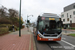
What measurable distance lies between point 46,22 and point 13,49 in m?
3.85

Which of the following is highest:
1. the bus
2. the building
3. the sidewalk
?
the building

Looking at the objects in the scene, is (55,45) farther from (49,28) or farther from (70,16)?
(70,16)

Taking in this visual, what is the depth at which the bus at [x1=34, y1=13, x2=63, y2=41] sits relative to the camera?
7.15 metres

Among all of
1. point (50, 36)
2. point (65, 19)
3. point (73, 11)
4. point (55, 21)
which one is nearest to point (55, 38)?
point (50, 36)

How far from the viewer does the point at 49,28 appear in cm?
734


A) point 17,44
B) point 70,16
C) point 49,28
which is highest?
point 70,16

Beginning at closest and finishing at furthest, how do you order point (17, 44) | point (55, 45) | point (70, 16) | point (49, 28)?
point (17, 44) < point (55, 45) < point (49, 28) < point (70, 16)

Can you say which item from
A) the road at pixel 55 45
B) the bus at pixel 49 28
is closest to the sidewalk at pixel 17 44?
the road at pixel 55 45

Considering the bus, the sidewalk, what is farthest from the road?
the sidewalk

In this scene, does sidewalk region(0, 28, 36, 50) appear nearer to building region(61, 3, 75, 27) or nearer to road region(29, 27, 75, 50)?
road region(29, 27, 75, 50)

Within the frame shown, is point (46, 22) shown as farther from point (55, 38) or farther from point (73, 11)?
point (73, 11)

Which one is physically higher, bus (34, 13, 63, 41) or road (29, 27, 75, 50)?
bus (34, 13, 63, 41)

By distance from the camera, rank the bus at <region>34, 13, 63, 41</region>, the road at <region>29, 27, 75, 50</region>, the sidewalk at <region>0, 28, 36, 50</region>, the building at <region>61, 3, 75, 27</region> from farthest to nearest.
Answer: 1. the building at <region>61, 3, 75, 27</region>
2. the bus at <region>34, 13, 63, 41</region>
3. the road at <region>29, 27, 75, 50</region>
4. the sidewalk at <region>0, 28, 36, 50</region>

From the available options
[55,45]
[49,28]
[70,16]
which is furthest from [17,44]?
[70,16]
